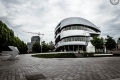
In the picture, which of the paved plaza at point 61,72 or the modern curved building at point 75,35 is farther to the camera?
the modern curved building at point 75,35

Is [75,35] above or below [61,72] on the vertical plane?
above

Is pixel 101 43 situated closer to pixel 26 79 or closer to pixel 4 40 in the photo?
pixel 4 40

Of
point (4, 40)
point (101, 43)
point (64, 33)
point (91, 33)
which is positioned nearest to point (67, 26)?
point (64, 33)

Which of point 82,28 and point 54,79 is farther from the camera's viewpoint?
point 82,28

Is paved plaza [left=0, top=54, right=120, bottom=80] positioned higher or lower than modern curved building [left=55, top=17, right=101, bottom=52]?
lower

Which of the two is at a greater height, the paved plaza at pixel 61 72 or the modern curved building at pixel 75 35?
the modern curved building at pixel 75 35

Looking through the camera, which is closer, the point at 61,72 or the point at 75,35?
the point at 61,72

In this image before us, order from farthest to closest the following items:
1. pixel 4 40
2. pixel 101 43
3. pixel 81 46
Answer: pixel 81 46 < pixel 101 43 < pixel 4 40

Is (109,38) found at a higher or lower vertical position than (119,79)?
higher

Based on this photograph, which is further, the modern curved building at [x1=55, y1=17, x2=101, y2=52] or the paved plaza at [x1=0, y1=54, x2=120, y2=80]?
the modern curved building at [x1=55, y1=17, x2=101, y2=52]

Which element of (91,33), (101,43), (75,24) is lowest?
(101,43)

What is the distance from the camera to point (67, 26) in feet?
240

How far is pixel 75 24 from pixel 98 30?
2199cm

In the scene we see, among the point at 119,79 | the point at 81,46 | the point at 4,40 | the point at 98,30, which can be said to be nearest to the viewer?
the point at 119,79
